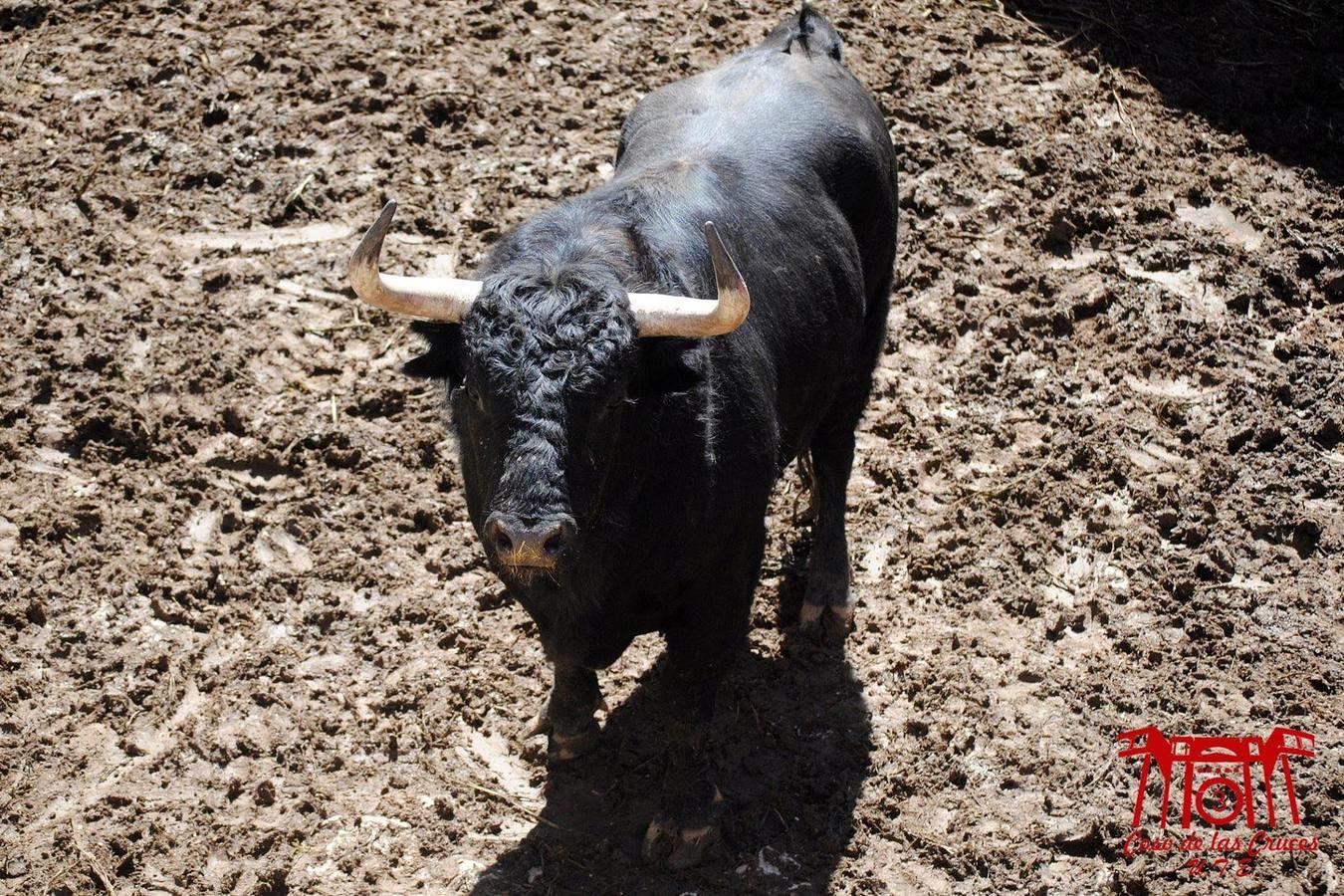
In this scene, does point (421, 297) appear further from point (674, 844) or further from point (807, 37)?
point (807, 37)

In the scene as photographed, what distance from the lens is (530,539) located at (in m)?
3.73

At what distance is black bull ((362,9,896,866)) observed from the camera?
395 centimetres

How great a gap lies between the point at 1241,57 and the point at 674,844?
6982 mm

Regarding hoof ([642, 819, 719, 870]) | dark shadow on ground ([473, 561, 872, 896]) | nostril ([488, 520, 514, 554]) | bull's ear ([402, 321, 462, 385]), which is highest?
bull's ear ([402, 321, 462, 385])

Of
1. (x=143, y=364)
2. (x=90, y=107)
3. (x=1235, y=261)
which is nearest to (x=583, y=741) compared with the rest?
(x=143, y=364)

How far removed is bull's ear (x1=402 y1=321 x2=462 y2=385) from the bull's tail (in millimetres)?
2698

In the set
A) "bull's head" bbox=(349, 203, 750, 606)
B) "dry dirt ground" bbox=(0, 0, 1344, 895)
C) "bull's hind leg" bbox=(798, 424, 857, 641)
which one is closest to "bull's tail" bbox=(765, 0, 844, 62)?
"dry dirt ground" bbox=(0, 0, 1344, 895)

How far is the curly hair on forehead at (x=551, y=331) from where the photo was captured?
3916mm

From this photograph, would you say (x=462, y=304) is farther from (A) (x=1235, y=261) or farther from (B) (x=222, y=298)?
(A) (x=1235, y=261)

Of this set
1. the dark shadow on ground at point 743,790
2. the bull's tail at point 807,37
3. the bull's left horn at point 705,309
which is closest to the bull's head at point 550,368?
the bull's left horn at point 705,309

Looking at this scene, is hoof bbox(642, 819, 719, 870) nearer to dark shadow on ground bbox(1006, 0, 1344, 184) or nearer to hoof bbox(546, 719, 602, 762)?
hoof bbox(546, 719, 602, 762)

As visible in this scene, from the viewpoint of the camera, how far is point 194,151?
8008mm

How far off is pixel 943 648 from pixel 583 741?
1727 mm

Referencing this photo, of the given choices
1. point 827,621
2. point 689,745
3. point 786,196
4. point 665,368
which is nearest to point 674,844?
point 689,745
